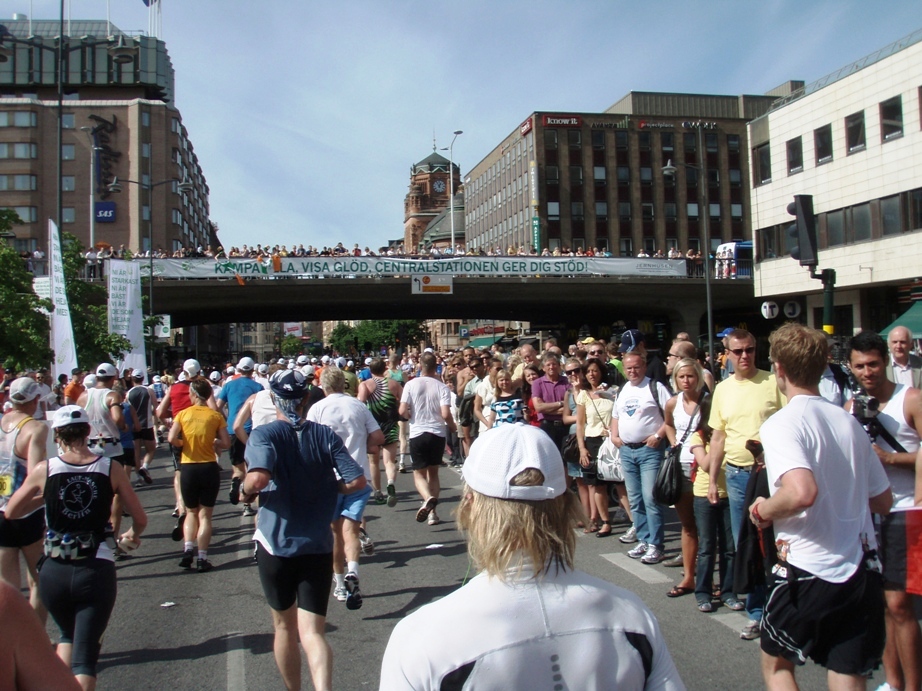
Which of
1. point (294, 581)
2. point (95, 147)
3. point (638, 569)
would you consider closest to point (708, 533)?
point (638, 569)

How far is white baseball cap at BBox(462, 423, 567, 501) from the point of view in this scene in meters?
1.87

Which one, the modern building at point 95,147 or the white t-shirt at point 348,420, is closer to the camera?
the white t-shirt at point 348,420

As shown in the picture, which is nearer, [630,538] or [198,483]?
[198,483]

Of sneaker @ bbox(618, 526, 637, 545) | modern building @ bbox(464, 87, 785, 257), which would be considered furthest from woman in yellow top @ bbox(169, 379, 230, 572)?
modern building @ bbox(464, 87, 785, 257)

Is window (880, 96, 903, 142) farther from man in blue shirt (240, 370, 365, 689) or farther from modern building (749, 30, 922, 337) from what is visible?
man in blue shirt (240, 370, 365, 689)

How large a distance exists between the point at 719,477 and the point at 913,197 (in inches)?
1056

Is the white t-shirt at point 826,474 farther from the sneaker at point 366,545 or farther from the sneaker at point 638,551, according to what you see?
the sneaker at point 366,545

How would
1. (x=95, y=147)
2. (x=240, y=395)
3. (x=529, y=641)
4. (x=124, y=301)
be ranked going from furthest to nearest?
(x=95, y=147), (x=124, y=301), (x=240, y=395), (x=529, y=641)

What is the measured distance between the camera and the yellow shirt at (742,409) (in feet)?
17.4

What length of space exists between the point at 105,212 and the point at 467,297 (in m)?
47.4

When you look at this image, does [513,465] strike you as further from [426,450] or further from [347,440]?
[426,450]

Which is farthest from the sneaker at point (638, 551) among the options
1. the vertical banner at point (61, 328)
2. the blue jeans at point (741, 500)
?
the vertical banner at point (61, 328)

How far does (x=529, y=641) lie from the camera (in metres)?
1.71

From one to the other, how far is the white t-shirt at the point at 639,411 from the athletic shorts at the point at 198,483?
12.1 ft
